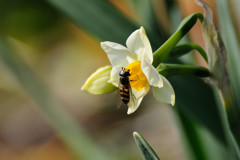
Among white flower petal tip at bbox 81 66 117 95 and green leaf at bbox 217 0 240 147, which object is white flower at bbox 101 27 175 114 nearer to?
white flower petal tip at bbox 81 66 117 95

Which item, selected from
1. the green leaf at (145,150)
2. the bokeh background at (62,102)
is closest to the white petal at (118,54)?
the green leaf at (145,150)

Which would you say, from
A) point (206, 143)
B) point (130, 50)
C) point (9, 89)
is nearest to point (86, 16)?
point (130, 50)

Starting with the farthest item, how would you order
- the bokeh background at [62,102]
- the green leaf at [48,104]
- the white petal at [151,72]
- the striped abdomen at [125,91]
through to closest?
1. the bokeh background at [62,102]
2. the green leaf at [48,104]
3. the striped abdomen at [125,91]
4. the white petal at [151,72]

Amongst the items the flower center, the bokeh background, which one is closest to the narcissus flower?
the flower center

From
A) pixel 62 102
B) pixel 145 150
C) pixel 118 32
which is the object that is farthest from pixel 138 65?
pixel 62 102

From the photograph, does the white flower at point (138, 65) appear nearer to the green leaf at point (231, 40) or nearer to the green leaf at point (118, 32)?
the green leaf at point (118, 32)

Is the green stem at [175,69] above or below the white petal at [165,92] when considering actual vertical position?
above

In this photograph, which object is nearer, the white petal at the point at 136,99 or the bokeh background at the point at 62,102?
the white petal at the point at 136,99

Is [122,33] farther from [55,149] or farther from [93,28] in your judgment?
[55,149]
